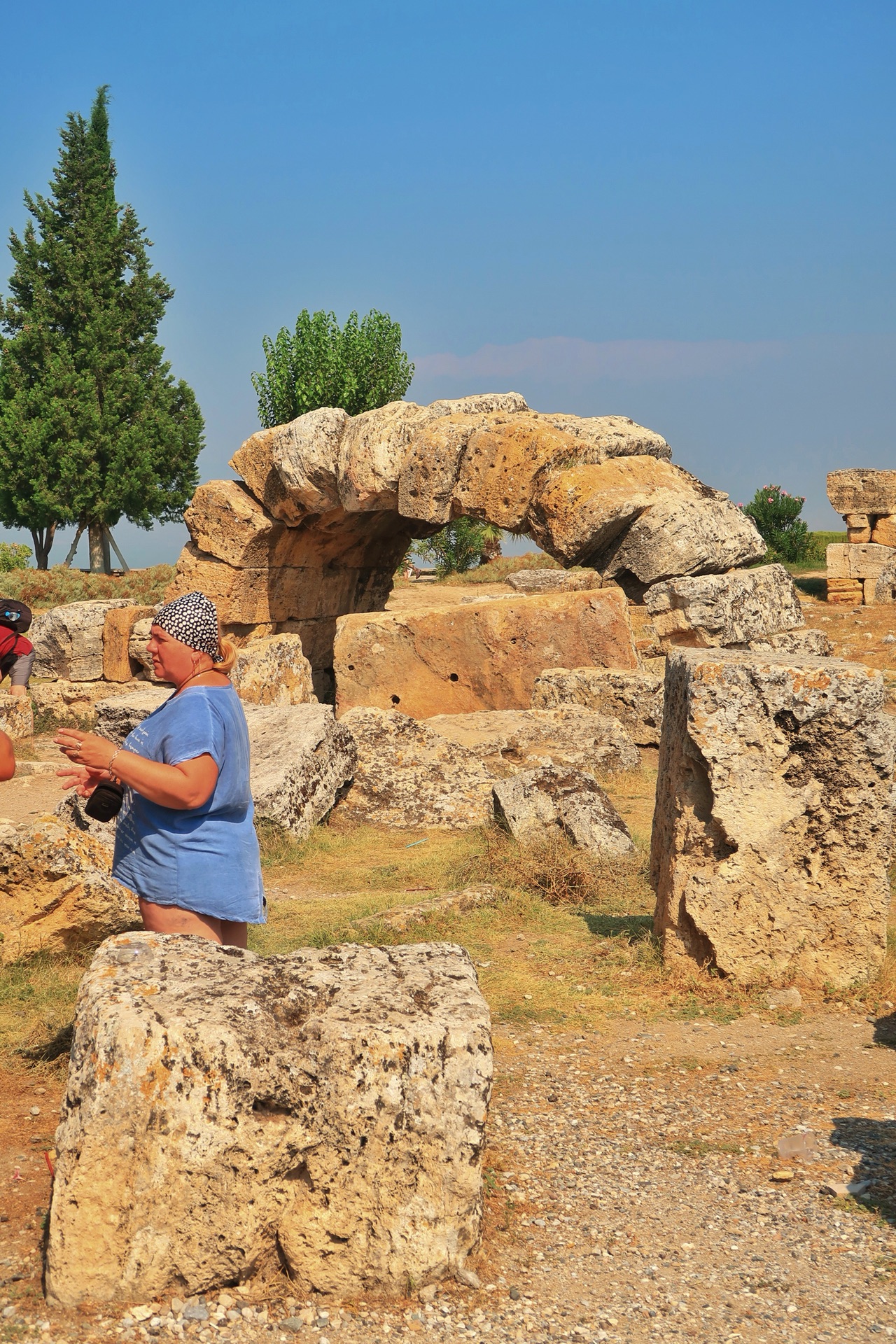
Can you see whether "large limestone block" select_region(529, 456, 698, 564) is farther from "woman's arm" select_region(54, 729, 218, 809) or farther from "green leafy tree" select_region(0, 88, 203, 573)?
"green leafy tree" select_region(0, 88, 203, 573)

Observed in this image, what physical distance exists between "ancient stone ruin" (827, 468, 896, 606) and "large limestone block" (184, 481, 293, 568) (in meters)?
8.76

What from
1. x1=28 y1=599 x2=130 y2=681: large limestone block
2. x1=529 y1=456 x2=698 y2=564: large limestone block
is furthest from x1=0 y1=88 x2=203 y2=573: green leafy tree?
x1=529 y1=456 x2=698 y2=564: large limestone block

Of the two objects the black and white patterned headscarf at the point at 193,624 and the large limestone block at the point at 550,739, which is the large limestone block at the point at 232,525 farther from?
the black and white patterned headscarf at the point at 193,624

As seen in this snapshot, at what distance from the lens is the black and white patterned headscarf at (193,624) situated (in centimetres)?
331

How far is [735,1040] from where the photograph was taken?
13.6ft

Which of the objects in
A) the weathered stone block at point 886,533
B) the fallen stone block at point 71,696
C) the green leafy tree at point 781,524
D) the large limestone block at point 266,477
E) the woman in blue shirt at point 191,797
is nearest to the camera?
the woman in blue shirt at point 191,797

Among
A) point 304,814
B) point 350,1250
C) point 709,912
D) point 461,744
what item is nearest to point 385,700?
point 461,744

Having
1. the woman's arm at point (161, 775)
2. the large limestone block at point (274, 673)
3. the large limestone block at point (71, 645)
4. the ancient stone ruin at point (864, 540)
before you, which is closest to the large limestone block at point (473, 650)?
the large limestone block at point (274, 673)

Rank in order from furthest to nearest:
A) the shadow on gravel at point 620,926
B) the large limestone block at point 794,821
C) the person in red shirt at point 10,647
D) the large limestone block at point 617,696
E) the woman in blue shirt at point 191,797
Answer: the large limestone block at point 617,696, the person in red shirt at point 10,647, the shadow on gravel at point 620,926, the large limestone block at point 794,821, the woman in blue shirt at point 191,797

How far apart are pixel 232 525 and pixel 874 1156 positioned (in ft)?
32.6

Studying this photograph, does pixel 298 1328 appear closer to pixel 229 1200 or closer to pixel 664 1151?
pixel 229 1200

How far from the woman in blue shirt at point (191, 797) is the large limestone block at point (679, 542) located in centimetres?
691

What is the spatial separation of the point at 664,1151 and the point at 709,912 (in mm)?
1432

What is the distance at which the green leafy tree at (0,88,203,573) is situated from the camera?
2795 centimetres
